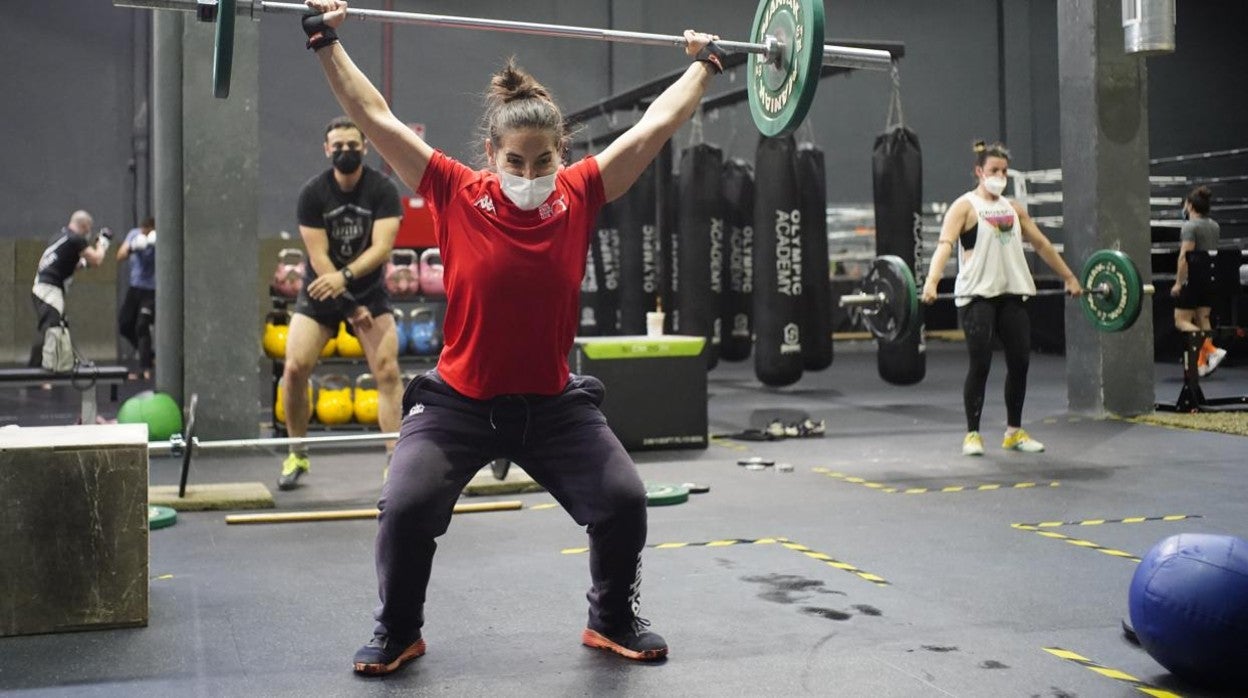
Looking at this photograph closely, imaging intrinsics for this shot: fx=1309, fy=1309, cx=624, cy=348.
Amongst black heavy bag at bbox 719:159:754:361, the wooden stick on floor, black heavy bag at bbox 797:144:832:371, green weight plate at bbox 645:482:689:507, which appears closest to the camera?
the wooden stick on floor

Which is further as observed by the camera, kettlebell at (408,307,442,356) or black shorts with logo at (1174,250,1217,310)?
black shorts with logo at (1174,250,1217,310)

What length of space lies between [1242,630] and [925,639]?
725 millimetres

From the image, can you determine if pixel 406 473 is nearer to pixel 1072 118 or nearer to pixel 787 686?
pixel 787 686

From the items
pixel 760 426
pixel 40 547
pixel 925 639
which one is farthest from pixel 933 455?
pixel 40 547

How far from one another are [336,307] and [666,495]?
60.7 inches

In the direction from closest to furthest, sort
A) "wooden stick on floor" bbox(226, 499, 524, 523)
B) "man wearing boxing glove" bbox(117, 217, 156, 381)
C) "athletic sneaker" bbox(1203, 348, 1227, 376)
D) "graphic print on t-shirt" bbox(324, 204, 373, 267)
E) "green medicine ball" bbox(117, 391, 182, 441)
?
1. "wooden stick on floor" bbox(226, 499, 524, 523)
2. "graphic print on t-shirt" bbox(324, 204, 373, 267)
3. "green medicine ball" bbox(117, 391, 182, 441)
4. "athletic sneaker" bbox(1203, 348, 1227, 376)
5. "man wearing boxing glove" bbox(117, 217, 156, 381)

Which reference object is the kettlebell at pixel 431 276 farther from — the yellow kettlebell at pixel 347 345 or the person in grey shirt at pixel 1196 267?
the person in grey shirt at pixel 1196 267

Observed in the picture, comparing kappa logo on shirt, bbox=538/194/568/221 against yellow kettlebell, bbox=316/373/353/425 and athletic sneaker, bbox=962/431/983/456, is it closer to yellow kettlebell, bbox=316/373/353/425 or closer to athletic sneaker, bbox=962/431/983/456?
athletic sneaker, bbox=962/431/983/456

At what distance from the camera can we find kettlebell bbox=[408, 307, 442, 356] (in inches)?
314

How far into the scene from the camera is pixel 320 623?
3.33m

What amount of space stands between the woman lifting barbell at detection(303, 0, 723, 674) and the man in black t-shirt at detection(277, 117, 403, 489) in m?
2.44

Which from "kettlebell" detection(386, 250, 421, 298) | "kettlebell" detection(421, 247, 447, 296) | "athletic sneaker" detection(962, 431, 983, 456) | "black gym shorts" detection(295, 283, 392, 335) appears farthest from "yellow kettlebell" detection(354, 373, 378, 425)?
"athletic sneaker" detection(962, 431, 983, 456)

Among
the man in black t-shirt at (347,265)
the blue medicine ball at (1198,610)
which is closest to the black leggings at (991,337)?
the man in black t-shirt at (347,265)

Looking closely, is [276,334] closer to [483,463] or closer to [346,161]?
[346,161]
